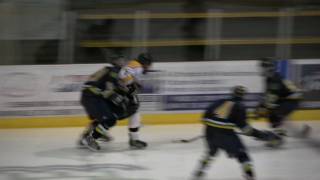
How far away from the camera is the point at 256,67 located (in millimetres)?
10320

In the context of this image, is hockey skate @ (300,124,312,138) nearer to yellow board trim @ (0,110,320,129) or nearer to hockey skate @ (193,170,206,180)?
yellow board trim @ (0,110,320,129)

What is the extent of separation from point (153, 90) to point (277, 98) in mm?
2246

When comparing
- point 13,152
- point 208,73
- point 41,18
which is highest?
point 41,18

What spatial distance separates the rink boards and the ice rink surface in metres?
0.36

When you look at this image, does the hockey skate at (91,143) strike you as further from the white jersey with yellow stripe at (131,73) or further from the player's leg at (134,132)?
the white jersey with yellow stripe at (131,73)

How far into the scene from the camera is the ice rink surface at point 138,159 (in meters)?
7.25

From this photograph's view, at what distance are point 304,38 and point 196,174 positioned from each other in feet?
15.3

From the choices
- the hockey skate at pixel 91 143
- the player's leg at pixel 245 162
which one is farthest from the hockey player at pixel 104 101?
the player's leg at pixel 245 162

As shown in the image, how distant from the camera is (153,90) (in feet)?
33.5

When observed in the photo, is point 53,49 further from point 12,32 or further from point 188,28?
point 188,28

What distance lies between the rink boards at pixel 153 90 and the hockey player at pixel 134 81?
1.55 metres

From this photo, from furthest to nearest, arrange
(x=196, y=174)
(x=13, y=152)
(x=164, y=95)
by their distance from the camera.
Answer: (x=164, y=95) < (x=13, y=152) < (x=196, y=174)

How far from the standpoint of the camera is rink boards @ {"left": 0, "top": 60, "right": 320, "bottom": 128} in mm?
10078

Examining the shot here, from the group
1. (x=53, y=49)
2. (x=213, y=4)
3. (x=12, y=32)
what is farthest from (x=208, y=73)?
(x=12, y=32)
